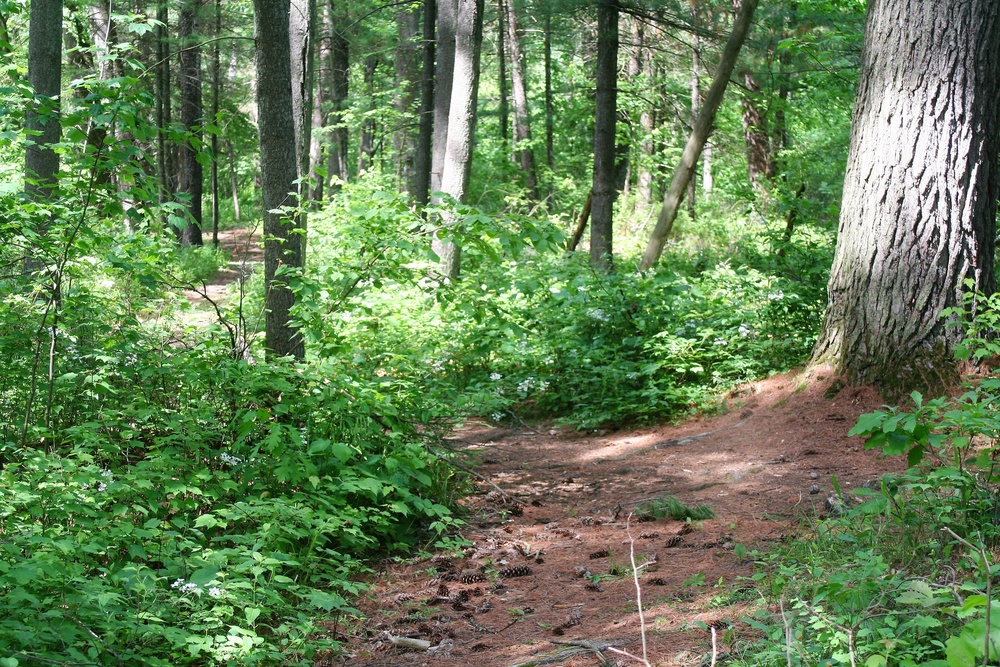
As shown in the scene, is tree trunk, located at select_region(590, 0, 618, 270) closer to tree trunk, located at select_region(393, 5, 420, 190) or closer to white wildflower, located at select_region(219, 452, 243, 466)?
tree trunk, located at select_region(393, 5, 420, 190)

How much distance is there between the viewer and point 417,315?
384 inches

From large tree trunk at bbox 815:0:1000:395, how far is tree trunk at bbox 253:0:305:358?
4.42 metres

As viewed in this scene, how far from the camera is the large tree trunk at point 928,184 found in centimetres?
558

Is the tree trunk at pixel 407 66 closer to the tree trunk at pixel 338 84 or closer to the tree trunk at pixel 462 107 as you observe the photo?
the tree trunk at pixel 338 84

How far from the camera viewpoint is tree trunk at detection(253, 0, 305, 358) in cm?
614

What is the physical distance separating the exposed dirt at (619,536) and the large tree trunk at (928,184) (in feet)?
1.75

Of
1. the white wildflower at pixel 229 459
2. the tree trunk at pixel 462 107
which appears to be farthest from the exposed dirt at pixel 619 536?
the tree trunk at pixel 462 107

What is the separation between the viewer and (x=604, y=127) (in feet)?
40.0

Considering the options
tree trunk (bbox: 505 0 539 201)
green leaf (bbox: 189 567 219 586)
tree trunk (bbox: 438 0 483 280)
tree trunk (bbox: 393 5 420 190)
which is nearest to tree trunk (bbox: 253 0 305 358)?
green leaf (bbox: 189 567 219 586)

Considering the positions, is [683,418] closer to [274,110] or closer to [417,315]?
[417,315]

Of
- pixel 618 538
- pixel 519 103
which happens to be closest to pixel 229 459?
pixel 618 538

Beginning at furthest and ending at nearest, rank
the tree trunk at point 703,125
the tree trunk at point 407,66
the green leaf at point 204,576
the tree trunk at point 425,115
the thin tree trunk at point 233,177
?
the thin tree trunk at point 233,177 → the tree trunk at point 407,66 → the tree trunk at point 425,115 → the tree trunk at point 703,125 → the green leaf at point 204,576

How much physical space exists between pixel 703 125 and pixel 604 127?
2211 mm

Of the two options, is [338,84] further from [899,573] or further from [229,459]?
[899,573]
